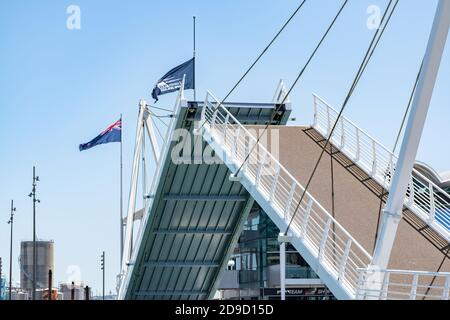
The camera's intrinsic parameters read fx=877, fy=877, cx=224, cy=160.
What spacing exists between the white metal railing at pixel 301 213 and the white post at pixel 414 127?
2.73 feet

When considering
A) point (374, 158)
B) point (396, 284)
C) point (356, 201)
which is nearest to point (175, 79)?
point (374, 158)

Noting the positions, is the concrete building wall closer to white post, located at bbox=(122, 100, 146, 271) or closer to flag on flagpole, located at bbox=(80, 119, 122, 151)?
white post, located at bbox=(122, 100, 146, 271)

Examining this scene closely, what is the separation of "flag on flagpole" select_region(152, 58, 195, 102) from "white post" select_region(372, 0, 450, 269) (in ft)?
62.6

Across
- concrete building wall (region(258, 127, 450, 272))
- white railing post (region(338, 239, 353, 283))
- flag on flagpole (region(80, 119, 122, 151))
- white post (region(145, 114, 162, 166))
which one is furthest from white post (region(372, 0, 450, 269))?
flag on flagpole (region(80, 119, 122, 151))

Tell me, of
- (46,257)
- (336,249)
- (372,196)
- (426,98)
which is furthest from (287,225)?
(46,257)

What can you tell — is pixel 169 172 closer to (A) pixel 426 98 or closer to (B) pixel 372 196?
(B) pixel 372 196

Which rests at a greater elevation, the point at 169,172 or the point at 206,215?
the point at 169,172

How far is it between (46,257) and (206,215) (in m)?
84.7

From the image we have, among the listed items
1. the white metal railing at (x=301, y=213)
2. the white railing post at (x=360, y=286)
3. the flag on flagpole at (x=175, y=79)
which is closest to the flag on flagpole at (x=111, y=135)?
the flag on flagpole at (x=175, y=79)

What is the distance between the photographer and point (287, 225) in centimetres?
1933

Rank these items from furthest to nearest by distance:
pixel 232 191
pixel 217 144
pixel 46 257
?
pixel 46 257 < pixel 232 191 < pixel 217 144

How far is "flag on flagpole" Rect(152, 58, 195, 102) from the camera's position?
33.7 m

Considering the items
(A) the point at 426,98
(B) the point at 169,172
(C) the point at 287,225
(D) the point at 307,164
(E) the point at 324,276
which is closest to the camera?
(A) the point at 426,98
